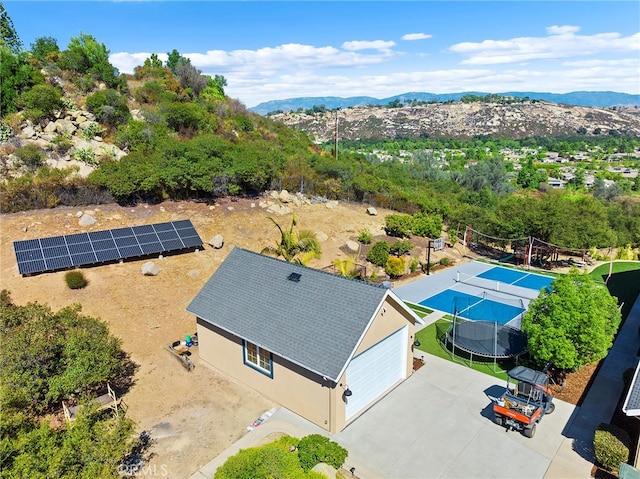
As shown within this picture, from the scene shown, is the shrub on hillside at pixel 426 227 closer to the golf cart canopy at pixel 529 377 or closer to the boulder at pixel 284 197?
the boulder at pixel 284 197

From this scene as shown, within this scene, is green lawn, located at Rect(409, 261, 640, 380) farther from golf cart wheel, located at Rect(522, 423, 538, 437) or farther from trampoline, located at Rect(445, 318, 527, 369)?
golf cart wheel, located at Rect(522, 423, 538, 437)

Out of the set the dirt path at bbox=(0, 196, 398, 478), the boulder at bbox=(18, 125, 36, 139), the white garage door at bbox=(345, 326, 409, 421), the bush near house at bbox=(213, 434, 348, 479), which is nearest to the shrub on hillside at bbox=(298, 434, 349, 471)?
the bush near house at bbox=(213, 434, 348, 479)

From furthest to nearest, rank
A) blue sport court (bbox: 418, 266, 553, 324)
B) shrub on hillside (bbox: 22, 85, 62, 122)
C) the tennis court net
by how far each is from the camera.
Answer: shrub on hillside (bbox: 22, 85, 62, 122) → the tennis court net → blue sport court (bbox: 418, 266, 553, 324)

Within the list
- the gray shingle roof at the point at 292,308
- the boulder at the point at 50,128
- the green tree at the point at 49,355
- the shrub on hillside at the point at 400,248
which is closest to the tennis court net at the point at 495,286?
the shrub on hillside at the point at 400,248

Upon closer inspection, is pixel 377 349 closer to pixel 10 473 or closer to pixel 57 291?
pixel 10 473


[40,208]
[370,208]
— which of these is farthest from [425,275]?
[40,208]

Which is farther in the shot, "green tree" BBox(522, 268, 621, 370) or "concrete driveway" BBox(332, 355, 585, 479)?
"green tree" BBox(522, 268, 621, 370)

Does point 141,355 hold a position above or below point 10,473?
below
